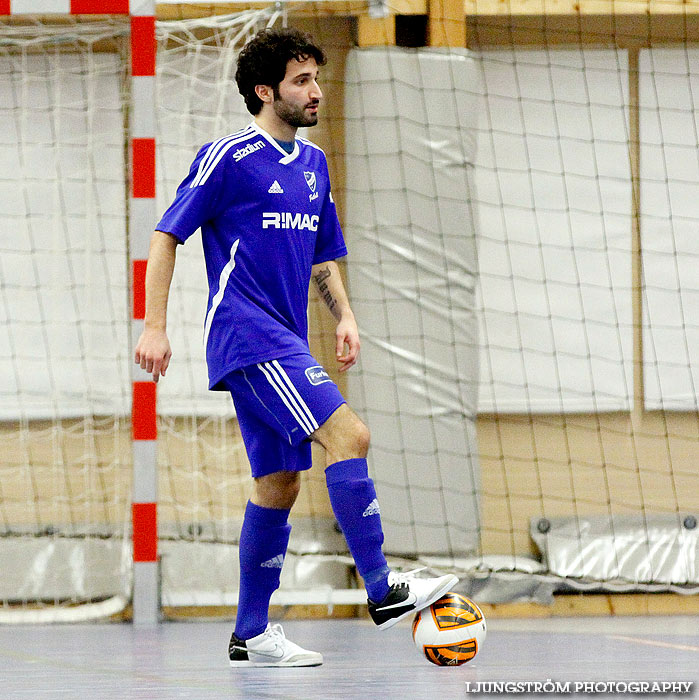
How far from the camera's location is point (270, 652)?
3.41 metres

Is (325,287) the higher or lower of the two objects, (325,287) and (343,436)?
the higher

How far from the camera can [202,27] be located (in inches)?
227

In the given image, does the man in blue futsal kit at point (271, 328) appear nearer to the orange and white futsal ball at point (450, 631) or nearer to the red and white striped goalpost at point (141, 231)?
the orange and white futsal ball at point (450, 631)

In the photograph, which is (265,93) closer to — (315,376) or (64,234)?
(315,376)

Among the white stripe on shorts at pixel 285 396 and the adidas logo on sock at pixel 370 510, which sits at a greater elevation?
the white stripe on shorts at pixel 285 396

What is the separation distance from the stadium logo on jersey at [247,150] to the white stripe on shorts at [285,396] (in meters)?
0.58

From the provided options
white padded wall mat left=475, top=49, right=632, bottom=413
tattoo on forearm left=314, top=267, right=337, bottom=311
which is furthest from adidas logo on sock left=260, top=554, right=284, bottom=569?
white padded wall mat left=475, top=49, right=632, bottom=413

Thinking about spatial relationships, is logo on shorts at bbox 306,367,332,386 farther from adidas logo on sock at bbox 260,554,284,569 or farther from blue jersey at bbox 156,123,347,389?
adidas logo on sock at bbox 260,554,284,569

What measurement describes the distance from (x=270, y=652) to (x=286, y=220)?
1.20 meters

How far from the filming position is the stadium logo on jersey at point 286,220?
129 inches

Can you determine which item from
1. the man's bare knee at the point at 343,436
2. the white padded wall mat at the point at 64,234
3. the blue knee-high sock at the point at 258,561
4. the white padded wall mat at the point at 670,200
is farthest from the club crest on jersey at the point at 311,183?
the white padded wall mat at the point at 670,200

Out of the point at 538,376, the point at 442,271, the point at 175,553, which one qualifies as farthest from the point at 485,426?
the point at 175,553

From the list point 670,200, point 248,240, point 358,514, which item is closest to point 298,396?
point 358,514

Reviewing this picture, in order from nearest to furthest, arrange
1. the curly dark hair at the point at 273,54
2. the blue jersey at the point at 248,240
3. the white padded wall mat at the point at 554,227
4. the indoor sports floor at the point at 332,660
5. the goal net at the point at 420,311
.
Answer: the indoor sports floor at the point at 332,660
the blue jersey at the point at 248,240
the curly dark hair at the point at 273,54
the goal net at the point at 420,311
the white padded wall mat at the point at 554,227
